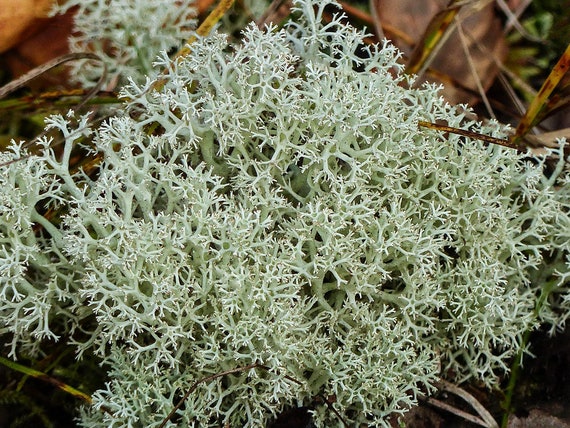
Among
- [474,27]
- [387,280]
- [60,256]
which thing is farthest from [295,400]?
[474,27]

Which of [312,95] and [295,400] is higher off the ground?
[312,95]

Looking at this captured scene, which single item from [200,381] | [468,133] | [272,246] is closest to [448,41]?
[468,133]

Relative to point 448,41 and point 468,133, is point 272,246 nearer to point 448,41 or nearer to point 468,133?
point 468,133

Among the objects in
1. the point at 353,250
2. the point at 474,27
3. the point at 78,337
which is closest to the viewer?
the point at 353,250

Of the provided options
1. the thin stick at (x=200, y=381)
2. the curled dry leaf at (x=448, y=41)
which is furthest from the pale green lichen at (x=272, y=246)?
the curled dry leaf at (x=448, y=41)

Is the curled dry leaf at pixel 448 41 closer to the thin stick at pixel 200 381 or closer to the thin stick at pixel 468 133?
the thin stick at pixel 468 133

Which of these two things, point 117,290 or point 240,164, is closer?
point 117,290

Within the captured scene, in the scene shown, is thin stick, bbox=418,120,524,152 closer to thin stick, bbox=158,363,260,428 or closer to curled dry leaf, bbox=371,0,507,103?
curled dry leaf, bbox=371,0,507,103

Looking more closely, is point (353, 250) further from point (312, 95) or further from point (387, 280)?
point (312, 95)
